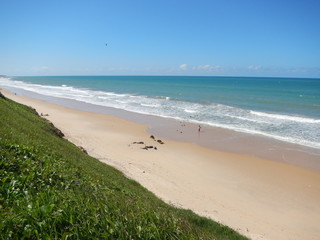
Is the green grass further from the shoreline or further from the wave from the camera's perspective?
the wave

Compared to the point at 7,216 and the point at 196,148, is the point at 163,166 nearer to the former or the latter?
the point at 196,148

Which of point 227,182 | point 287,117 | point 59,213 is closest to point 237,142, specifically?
point 227,182

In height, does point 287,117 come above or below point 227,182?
above

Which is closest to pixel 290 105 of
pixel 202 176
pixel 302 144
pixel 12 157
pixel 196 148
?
pixel 302 144

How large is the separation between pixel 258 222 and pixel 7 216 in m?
10.2

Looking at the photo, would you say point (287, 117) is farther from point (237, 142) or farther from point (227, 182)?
point (227, 182)

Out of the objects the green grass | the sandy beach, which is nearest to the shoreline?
the sandy beach

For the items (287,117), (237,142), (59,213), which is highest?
Result: (59,213)

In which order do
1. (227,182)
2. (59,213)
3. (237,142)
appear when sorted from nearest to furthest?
(59,213) → (227,182) → (237,142)

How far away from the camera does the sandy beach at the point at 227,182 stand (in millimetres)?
11250

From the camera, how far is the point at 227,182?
15.0 m

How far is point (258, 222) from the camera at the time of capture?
36.5ft

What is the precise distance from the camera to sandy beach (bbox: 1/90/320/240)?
36.9ft

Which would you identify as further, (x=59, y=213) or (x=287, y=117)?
(x=287, y=117)
